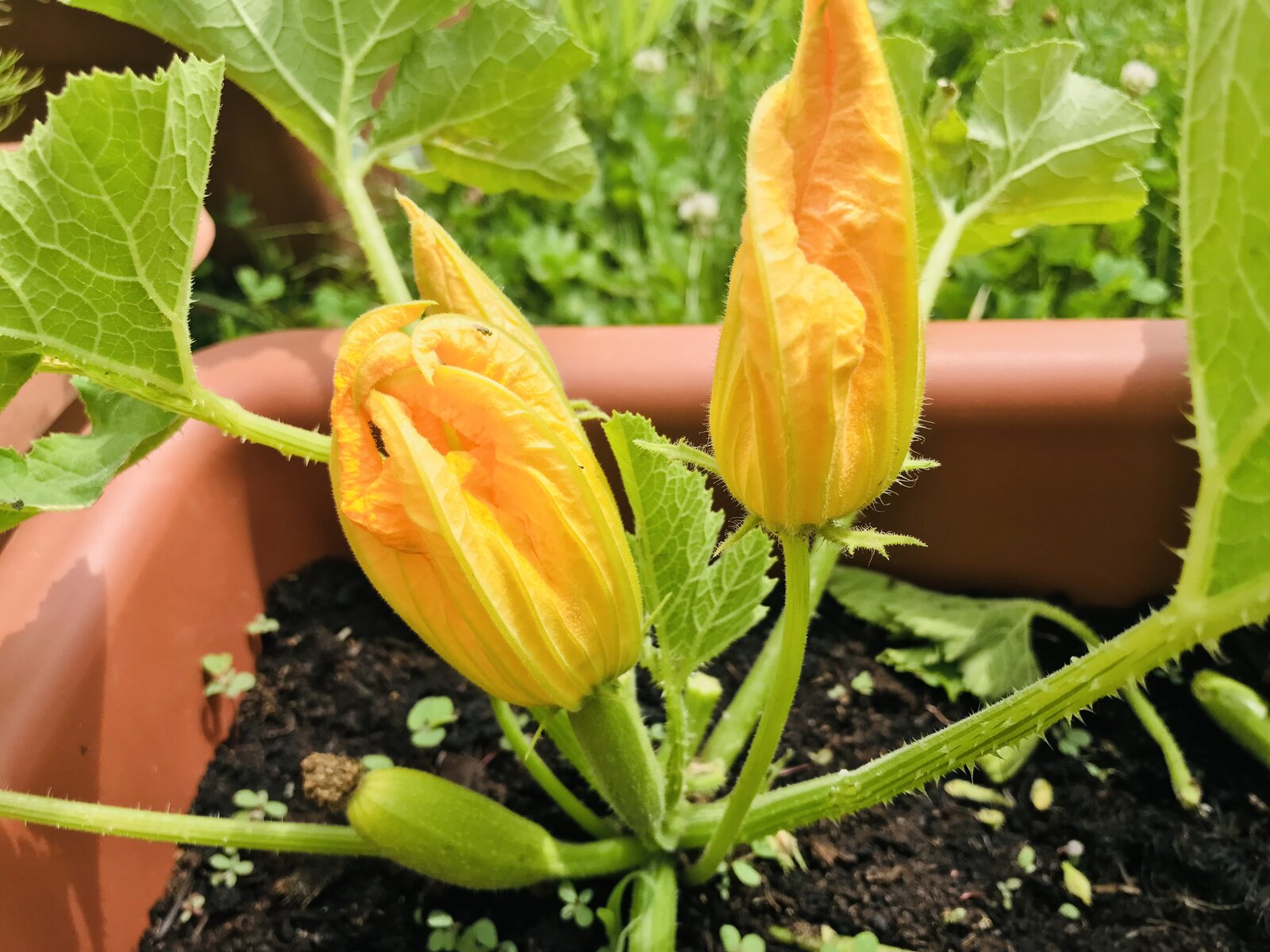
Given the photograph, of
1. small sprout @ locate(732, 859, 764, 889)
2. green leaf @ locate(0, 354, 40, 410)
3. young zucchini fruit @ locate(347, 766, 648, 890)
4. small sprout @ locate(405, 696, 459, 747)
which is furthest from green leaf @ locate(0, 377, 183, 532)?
small sprout @ locate(732, 859, 764, 889)

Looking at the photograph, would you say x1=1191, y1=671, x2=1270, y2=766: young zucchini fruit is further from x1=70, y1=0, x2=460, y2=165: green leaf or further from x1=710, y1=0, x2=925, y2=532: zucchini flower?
x1=70, y1=0, x2=460, y2=165: green leaf

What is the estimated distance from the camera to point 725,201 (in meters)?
1.59

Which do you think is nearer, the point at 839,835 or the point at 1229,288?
the point at 1229,288

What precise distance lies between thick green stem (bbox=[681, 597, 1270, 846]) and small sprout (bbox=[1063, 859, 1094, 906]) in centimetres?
35

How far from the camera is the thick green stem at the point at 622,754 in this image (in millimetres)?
724

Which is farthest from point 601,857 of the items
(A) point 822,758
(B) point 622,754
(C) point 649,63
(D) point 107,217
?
(C) point 649,63

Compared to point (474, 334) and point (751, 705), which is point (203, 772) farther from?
point (474, 334)

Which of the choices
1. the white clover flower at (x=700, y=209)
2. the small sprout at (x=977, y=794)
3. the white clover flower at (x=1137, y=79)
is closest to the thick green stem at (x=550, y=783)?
the small sprout at (x=977, y=794)

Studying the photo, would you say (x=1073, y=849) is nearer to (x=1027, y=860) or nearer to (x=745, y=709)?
(x=1027, y=860)

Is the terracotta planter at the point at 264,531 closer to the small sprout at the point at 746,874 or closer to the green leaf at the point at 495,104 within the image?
the green leaf at the point at 495,104

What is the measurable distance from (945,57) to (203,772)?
1.55 m

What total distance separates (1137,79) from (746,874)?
120 centimetres

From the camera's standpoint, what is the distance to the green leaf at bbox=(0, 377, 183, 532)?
0.72 metres

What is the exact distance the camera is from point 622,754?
2.48 feet
